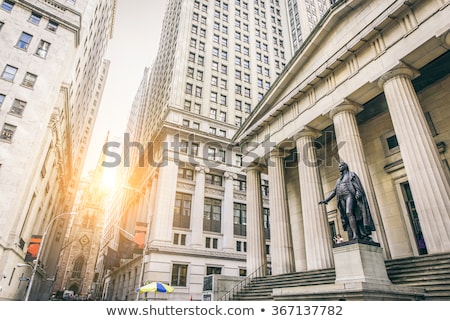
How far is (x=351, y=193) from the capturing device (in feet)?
37.8

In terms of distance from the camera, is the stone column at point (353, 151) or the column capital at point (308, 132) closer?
the stone column at point (353, 151)

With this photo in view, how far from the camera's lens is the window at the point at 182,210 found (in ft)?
114

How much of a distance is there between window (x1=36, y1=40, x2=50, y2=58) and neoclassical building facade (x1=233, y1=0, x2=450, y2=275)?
25.8 m

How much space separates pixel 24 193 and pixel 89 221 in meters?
A: 81.3

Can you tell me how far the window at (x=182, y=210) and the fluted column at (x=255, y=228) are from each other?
1324 cm

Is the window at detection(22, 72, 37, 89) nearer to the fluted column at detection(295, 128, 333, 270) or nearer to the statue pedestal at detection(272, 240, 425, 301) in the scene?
the fluted column at detection(295, 128, 333, 270)

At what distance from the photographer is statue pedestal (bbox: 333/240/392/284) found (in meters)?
10.1

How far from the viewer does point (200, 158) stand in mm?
38906

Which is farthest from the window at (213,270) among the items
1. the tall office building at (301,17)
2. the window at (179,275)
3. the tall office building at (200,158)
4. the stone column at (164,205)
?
the tall office building at (301,17)

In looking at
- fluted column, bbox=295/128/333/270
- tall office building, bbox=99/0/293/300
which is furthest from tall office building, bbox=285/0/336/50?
fluted column, bbox=295/128/333/270

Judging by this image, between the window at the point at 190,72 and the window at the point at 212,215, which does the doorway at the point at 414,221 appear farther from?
the window at the point at 190,72

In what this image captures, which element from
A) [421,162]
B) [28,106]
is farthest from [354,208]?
[28,106]
